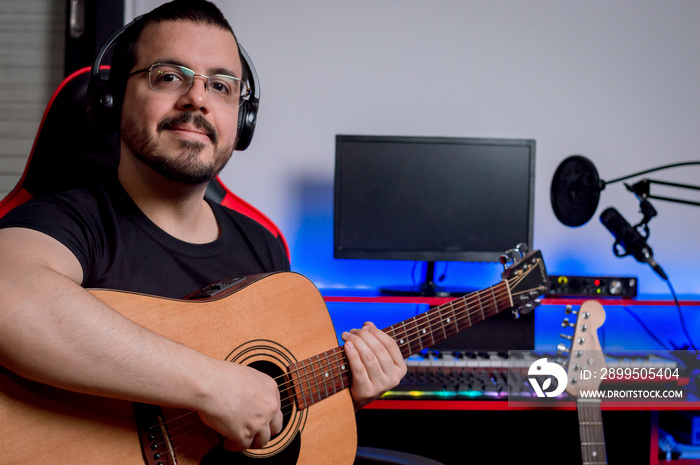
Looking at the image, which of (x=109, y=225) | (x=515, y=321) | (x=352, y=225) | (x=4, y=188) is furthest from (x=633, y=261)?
(x=4, y=188)

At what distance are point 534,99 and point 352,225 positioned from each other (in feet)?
3.32

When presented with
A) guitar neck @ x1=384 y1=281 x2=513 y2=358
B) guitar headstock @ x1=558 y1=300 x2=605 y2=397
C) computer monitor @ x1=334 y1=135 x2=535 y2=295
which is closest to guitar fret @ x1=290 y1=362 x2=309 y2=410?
guitar neck @ x1=384 y1=281 x2=513 y2=358

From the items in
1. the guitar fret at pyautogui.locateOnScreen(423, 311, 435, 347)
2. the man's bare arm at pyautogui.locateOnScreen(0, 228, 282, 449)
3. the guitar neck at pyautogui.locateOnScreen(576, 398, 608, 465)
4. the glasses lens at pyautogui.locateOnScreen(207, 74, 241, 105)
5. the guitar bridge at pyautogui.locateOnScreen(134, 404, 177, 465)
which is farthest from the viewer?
the guitar neck at pyautogui.locateOnScreen(576, 398, 608, 465)

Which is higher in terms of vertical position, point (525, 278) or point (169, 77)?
point (169, 77)

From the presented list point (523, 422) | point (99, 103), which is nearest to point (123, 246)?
point (99, 103)

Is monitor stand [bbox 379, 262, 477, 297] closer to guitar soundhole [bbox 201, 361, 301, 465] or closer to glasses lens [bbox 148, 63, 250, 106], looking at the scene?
guitar soundhole [bbox 201, 361, 301, 465]

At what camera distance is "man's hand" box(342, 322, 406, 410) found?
116 cm

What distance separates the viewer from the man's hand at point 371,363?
1.16 m

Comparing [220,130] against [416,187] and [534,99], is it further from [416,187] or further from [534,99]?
[534,99]

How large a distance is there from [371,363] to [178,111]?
2.21 ft

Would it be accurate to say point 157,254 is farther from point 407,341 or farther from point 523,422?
point 523,422

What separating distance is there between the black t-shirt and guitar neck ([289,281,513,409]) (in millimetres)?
287

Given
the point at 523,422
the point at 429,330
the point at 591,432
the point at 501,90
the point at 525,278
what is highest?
the point at 501,90

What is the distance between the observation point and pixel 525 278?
1.39m
